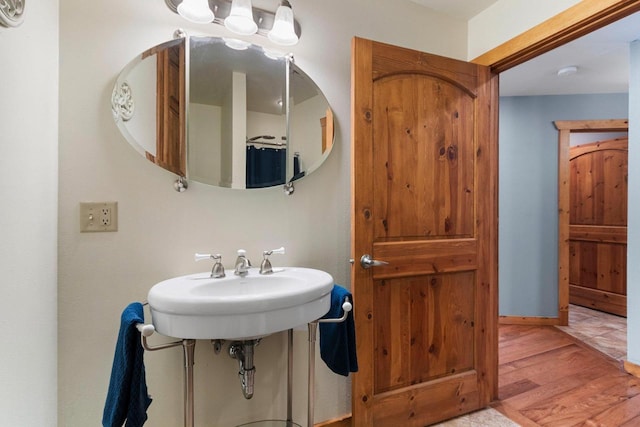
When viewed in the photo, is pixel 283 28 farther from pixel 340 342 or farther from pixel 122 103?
pixel 340 342

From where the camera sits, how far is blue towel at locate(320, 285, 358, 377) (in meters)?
1.25

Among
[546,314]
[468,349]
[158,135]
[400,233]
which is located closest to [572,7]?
[400,233]

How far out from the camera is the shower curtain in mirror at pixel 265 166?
1.38m

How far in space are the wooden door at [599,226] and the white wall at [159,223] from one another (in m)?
3.58

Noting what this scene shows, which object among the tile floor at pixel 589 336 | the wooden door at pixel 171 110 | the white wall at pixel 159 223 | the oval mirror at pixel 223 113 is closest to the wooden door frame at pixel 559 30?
the white wall at pixel 159 223

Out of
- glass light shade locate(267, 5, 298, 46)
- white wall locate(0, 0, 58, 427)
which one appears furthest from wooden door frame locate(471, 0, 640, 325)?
white wall locate(0, 0, 58, 427)

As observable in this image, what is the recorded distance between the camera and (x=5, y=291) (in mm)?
826

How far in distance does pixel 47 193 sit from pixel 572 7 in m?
2.17

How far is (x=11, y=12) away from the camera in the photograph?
2.62ft

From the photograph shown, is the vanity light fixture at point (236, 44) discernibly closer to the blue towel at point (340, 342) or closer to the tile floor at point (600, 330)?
the blue towel at point (340, 342)

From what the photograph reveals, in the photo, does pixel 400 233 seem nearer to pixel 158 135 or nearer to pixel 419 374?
pixel 419 374

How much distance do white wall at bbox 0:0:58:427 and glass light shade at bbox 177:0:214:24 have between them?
1.36 ft

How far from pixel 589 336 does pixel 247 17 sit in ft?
12.0

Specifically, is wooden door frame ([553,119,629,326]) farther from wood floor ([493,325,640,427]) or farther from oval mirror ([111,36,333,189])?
oval mirror ([111,36,333,189])
